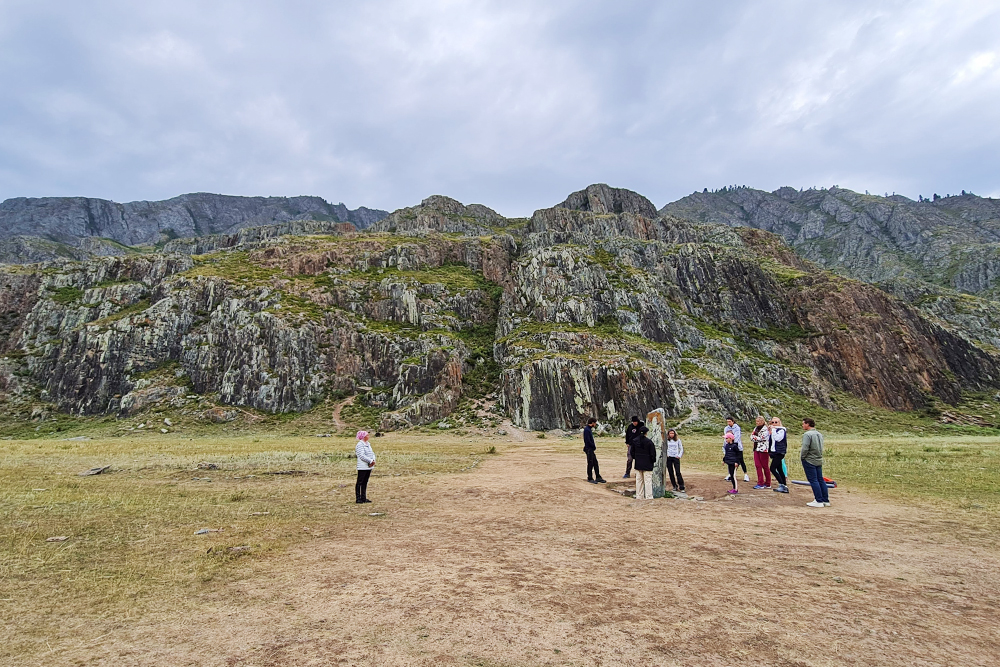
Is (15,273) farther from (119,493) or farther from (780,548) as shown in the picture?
(780,548)

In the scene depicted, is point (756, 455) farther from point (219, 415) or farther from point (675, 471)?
point (219, 415)

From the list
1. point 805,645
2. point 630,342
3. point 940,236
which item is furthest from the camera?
point 940,236

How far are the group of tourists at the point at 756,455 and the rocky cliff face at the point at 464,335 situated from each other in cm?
4068

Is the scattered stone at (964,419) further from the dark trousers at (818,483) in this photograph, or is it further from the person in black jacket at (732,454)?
the dark trousers at (818,483)

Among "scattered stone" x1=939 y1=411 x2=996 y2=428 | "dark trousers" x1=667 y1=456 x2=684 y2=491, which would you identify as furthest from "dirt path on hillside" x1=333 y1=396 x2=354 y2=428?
"scattered stone" x1=939 y1=411 x2=996 y2=428

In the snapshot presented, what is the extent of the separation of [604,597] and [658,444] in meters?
11.0

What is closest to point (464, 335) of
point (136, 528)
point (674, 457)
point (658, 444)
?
point (674, 457)

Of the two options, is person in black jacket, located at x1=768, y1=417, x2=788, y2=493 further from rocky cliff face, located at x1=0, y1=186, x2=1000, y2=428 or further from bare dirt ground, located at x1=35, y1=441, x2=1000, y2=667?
rocky cliff face, located at x1=0, y1=186, x2=1000, y2=428

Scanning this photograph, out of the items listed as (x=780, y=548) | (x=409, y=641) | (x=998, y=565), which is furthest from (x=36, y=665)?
(x=998, y=565)

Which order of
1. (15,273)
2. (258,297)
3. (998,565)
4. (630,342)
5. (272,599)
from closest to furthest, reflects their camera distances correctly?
(272,599) → (998,565) → (630,342) → (258,297) → (15,273)

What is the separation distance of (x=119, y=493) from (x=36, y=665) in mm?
13447

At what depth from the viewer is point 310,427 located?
197ft

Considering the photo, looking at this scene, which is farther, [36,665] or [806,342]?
[806,342]

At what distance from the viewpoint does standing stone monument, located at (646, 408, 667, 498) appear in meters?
16.6
